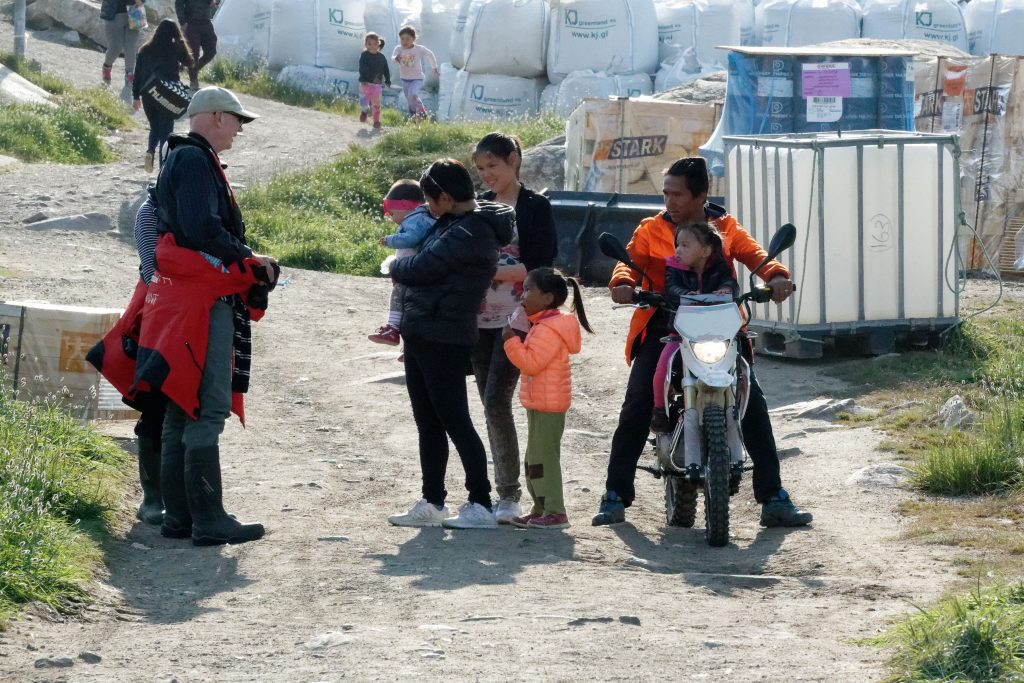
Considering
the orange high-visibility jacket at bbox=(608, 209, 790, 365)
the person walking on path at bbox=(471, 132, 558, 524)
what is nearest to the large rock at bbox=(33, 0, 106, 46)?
the person walking on path at bbox=(471, 132, 558, 524)

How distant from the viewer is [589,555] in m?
5.34

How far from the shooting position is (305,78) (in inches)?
871

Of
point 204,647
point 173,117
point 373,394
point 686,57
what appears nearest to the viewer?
point 204,647

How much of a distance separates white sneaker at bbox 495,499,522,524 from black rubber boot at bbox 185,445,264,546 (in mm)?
1066

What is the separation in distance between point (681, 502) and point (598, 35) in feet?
49.8

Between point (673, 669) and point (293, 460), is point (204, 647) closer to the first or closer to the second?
point (673, 669)

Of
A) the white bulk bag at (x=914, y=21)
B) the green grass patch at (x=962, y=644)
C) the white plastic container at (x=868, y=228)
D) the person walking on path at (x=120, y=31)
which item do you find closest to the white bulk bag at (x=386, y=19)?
the person walking on path at (x=120, y=31)

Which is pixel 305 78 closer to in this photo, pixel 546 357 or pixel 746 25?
pixel 746 25

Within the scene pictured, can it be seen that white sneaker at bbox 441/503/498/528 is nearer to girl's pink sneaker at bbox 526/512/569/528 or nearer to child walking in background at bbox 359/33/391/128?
girl's pink sneaker at bbox 526/512/569/528

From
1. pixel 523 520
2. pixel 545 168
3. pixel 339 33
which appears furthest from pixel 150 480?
pixel 339 33

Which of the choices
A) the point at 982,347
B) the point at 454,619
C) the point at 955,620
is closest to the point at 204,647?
the point at 454,619

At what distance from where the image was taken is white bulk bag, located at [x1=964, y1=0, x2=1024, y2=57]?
70.5 feet

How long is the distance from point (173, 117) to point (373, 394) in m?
6.03

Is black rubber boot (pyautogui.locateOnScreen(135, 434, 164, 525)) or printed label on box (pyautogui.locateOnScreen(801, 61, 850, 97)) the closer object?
black rubber boot (pyautogui.locateOnScreen(135, 434, 164, 525))
